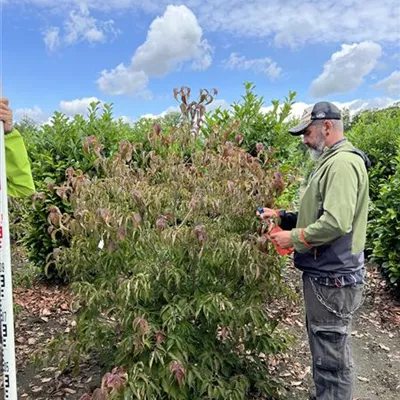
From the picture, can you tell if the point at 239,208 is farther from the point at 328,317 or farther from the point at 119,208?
the point at 328,317

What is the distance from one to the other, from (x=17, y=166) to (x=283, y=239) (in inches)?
59.9

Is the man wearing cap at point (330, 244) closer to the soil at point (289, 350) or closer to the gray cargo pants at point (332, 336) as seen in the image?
the gray cargo pants at point (332, 336)

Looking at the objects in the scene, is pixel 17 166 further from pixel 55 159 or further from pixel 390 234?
pixel 390 234

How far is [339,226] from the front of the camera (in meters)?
2.44

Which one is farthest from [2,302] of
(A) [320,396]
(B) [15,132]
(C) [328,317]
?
(A) [320,396]

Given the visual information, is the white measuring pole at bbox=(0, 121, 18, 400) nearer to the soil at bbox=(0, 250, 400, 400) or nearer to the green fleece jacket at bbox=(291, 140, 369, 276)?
the soil at bbox=(0, 250, 400, 400)

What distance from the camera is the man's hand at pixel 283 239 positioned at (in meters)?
2.60

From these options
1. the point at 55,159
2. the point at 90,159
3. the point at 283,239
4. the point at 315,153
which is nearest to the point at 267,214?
the point at 283,239

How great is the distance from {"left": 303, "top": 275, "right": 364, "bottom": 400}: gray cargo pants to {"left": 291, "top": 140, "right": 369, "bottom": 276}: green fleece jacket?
14cm

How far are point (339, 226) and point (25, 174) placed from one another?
172 centimetres

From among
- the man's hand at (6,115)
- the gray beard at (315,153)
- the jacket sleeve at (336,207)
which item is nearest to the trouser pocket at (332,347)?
the jacket sleeve at (336,207)

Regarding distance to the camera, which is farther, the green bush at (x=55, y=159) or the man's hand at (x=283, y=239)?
the green bush at (x=55, y=159)

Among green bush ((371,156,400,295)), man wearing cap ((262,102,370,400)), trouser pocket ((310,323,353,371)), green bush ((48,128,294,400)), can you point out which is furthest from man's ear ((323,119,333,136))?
green bush ((371,156,400,295))

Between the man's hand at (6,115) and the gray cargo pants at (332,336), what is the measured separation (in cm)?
188
